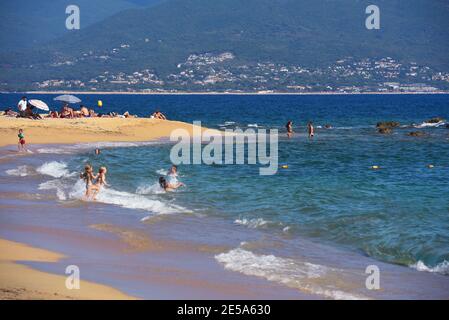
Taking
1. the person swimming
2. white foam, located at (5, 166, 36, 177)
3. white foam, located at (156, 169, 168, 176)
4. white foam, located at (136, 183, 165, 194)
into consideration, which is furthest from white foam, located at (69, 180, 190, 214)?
white foam, located at (156, 169, 168, 176)

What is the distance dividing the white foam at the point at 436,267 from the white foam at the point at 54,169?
17226 millimetres

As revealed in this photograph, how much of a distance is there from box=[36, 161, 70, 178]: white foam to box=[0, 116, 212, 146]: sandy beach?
9.87 m

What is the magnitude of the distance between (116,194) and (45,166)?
301 inches

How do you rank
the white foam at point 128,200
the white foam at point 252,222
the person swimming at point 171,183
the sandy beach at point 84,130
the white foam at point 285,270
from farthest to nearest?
the sandy beach at point 84,130, the person swimming at point 171,183, the white foam at point 128,200, the white foam at point 252,222, the white foam at point 285,270

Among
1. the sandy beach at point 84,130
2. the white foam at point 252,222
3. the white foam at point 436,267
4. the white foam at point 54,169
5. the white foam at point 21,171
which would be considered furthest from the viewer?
the sandy beach at point 84,130

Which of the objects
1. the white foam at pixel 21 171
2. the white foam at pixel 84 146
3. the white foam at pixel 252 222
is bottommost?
the white foam at pixel 252 222

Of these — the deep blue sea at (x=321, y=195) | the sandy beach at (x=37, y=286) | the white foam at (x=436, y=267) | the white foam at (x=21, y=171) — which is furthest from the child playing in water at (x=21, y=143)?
the white foam at (x=436, y=267)

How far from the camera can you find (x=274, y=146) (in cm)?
4588

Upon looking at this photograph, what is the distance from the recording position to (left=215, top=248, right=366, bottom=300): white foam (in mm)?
13480

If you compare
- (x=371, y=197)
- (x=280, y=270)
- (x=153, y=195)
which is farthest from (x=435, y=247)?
(x=153, y=195)

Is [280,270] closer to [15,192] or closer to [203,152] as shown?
[15,192]

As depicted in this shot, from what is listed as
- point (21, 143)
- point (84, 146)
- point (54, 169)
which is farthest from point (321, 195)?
point (84, 146)

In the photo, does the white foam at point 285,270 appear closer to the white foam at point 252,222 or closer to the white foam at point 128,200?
the white foam at point 252,222

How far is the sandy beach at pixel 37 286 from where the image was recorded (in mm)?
11789
